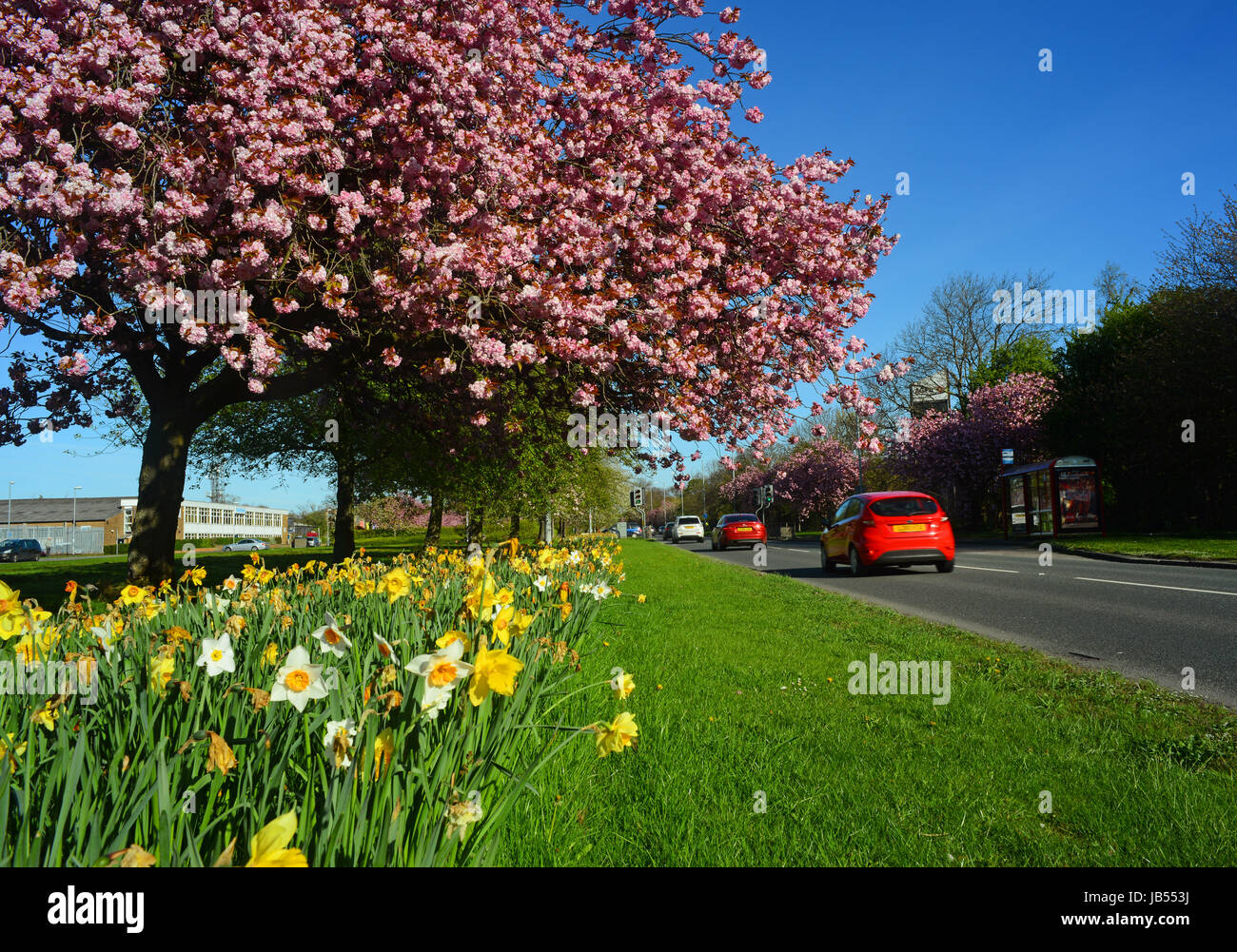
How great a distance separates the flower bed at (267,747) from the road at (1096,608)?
4993 mm

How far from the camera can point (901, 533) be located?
1483cm

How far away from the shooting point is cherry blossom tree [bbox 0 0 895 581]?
24.4 ft

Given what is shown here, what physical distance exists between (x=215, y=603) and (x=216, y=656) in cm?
172

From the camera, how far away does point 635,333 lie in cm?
895

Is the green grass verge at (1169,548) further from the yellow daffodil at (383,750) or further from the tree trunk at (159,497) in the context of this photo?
the tree trunk at (159,497)

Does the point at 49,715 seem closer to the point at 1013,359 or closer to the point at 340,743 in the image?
the point at 340,743

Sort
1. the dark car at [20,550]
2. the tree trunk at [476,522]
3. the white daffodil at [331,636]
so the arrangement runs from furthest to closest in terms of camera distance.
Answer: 1. the dark car at [20,550]
2. the tree trunk at [476,522]
3. the white daffodil at [331,636]

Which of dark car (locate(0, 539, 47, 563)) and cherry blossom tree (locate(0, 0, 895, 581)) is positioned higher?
cherry blossom tree (locate(0, 0, 895, 581))

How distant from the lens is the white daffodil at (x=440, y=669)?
1815mm

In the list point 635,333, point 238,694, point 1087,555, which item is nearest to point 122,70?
point 635,333

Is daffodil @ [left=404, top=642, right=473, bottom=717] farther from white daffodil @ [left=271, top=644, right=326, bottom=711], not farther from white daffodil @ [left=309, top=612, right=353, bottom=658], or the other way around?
white daffodil @ [left=309, top=612, right=353, bottom=658]

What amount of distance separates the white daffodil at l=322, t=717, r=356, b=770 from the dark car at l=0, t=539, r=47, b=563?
6753 cm

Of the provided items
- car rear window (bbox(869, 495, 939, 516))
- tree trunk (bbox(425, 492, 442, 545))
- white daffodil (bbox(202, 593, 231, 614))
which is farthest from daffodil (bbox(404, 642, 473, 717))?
tree trunk (bbox(425, 492, 442, 545))

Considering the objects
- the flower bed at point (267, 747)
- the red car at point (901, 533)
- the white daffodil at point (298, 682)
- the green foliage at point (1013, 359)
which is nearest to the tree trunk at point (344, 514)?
the red car at point (901, 533)
